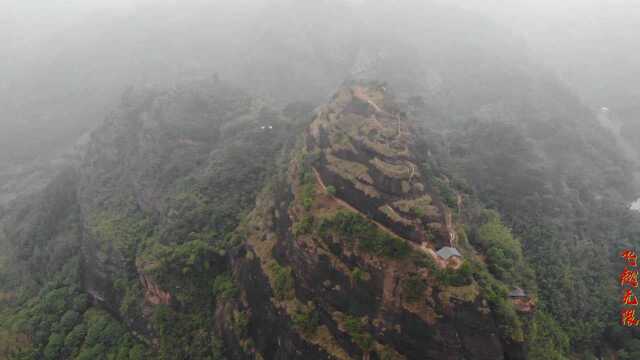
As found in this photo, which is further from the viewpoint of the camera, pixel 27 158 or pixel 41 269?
pixel 27 158

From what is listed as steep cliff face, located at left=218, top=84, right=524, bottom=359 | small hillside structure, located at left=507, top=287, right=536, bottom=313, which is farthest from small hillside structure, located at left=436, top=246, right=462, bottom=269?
small hillside structure, located at left=507, top=287, right=536, bottom=313

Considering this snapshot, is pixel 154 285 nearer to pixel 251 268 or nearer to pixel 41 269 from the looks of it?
pixel 251 268

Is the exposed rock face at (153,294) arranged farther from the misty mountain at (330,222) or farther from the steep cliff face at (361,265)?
the steep cliff face at (361,265)

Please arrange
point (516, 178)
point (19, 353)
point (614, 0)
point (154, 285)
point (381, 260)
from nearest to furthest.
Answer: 1. point (381, 260)
2. point (154, 285)
3. point (19, 353)
4. point (516, 178)
5. point (614, 0)

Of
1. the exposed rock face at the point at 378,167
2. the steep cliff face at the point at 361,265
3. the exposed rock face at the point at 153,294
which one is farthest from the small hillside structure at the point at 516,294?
the exposed rock face at the point at 153,294

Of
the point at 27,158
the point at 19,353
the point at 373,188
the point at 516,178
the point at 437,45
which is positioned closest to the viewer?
the point at 373,188

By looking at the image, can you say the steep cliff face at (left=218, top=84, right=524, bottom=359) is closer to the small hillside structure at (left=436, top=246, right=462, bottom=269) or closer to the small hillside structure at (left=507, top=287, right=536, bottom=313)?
the small hillside structure at (left=436, top=246, right=462, bottom=269)

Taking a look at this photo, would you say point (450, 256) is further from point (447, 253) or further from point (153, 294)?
point (153, 294)

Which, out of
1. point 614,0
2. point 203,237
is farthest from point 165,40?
point 614,0

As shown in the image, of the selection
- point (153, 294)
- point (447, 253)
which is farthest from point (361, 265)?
point (153, 294)
